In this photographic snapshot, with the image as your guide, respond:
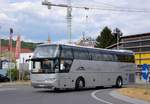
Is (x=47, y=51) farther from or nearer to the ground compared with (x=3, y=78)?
farther from the ground

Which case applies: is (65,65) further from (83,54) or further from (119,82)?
(119,82)

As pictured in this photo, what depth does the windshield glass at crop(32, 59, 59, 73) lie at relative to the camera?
3022cm

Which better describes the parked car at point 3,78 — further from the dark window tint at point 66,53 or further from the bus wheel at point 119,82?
the dark window tint at point 66,53

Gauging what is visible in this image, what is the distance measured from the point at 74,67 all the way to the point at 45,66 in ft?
8.54

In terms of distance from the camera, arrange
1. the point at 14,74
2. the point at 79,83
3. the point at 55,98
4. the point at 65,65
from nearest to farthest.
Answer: the point at 55,98 < the point at 65,65 < the point at 79,83 < the point at 14,74

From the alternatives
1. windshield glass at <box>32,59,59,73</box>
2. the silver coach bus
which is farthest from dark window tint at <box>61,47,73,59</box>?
windshield glass at <box>32,59,59,73</box>

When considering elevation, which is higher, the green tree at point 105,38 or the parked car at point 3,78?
the green tree at point 105,38

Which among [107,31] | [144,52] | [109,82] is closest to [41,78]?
[109,82]

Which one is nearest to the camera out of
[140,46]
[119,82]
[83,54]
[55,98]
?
[55,98]

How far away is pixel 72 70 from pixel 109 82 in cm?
712

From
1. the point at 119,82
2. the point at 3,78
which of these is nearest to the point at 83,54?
the point at 119,82

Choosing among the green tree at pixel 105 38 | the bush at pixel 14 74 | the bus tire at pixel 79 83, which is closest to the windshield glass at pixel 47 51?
the bus tire at pixel 79 83

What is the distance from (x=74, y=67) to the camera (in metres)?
32.1

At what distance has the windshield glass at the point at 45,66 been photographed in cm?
3022
